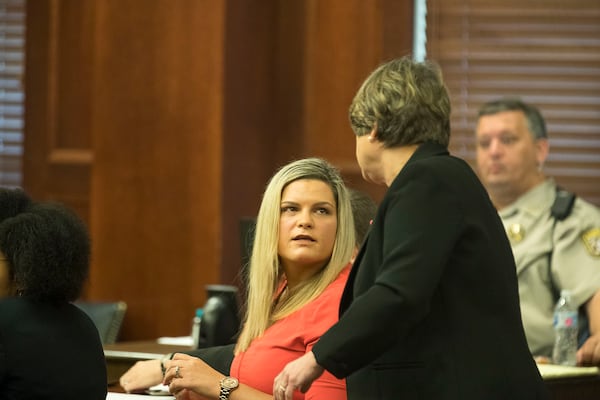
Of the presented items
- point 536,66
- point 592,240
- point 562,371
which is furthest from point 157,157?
point 562,371

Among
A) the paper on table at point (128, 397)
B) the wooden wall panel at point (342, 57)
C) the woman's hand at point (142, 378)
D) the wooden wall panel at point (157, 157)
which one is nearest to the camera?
the paper on table at point (128, 397)

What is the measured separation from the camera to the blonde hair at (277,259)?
3.06 metres

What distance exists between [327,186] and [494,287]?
2.85 feet

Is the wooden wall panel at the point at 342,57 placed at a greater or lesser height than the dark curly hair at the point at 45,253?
greater

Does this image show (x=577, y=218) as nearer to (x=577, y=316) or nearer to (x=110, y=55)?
(x=577, y=316)

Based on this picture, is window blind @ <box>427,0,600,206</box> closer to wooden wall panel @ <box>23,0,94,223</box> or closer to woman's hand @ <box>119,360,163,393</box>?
wooden wall panel @ <box>23,0,94,223</box>

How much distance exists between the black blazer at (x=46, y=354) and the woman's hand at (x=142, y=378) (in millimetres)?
718

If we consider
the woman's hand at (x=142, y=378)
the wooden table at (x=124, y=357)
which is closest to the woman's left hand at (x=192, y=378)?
the woman's hand at (x=142, y=378)

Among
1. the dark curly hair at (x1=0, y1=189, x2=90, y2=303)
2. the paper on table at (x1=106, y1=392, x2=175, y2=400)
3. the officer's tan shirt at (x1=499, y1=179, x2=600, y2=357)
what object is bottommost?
the paper on table at (x1=106, y1=392, x2=175, y2=400)

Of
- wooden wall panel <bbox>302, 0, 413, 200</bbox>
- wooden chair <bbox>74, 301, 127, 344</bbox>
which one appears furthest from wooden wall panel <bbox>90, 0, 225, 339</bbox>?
wooden chair <bbox>74, 301, 127, 344</bbox>

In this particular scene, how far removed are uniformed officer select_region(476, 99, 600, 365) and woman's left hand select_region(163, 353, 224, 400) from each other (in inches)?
58.4

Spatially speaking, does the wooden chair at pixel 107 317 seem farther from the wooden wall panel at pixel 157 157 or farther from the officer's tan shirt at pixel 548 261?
the officer's tan shirt at pixel 548 261

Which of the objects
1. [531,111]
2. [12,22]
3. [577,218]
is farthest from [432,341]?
[12,22]

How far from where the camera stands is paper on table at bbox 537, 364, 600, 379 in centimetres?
355
